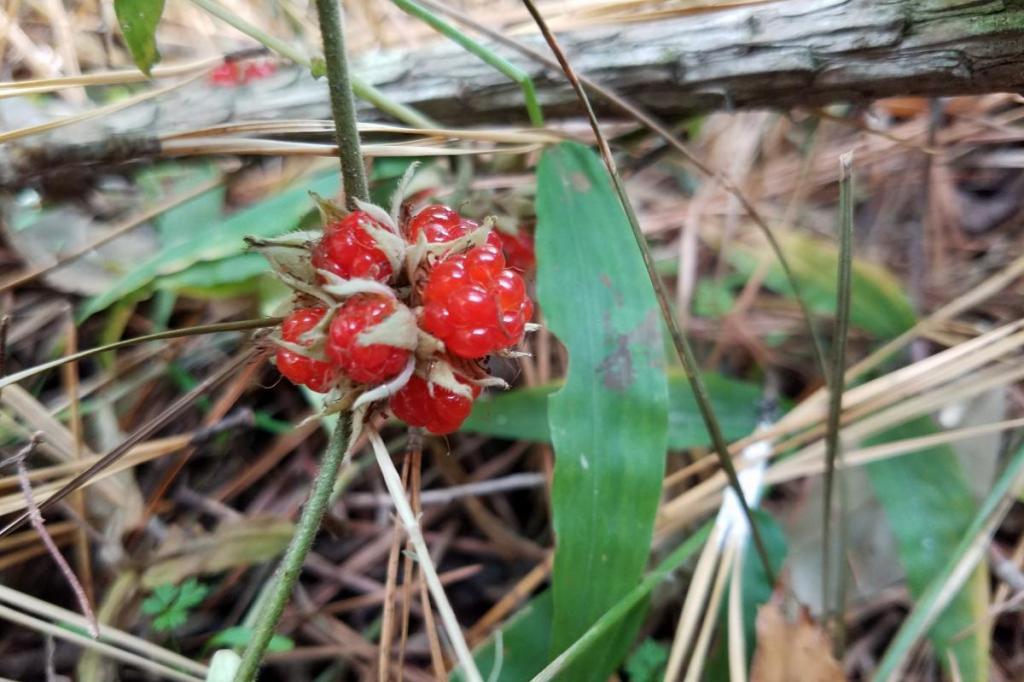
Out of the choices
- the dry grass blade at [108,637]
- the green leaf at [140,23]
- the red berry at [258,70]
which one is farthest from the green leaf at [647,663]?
the red berry at [258,70]

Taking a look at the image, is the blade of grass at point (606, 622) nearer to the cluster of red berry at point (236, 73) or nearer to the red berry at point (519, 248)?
the red berry at point (519, 248)

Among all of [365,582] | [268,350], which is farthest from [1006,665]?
[268,350]

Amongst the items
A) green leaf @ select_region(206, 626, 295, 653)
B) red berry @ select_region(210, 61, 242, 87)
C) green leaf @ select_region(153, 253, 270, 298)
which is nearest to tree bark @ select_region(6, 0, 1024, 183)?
red berry @ select_region(210, 61, 242, 87)

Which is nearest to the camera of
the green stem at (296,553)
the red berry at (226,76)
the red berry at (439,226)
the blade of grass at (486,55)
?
the green stem at (296,553)

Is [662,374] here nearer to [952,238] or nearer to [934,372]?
[934,372]

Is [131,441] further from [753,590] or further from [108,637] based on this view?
[753,590]

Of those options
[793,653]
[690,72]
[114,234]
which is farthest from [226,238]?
[793,653]

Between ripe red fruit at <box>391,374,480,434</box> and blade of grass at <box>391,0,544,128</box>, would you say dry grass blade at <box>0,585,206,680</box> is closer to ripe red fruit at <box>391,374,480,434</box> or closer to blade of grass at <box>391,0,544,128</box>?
ripe red fruit at <box>391,374,480,434</box>
